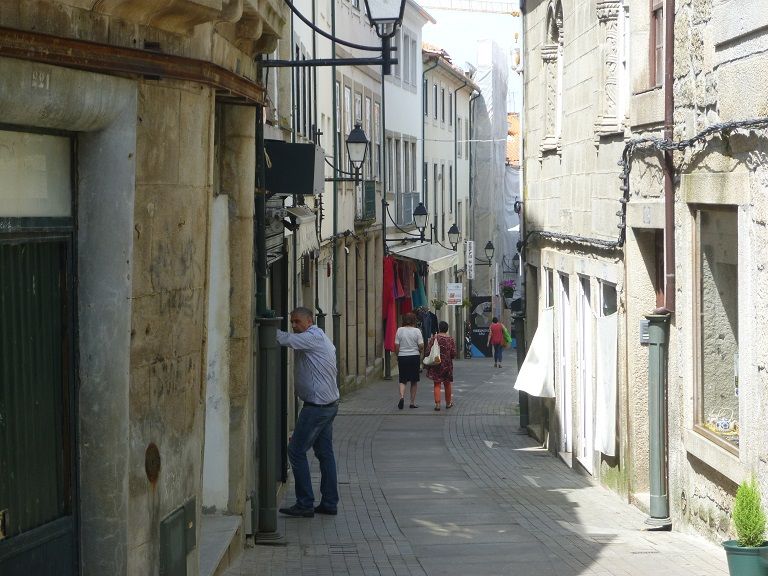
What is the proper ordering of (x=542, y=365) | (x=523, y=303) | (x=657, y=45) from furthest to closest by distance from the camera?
1. (x=523, y=303)
2. (x=542, y=365)
3. (x=657, y=45)

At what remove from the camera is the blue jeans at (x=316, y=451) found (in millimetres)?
11008

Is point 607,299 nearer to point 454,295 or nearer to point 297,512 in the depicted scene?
point 297,512

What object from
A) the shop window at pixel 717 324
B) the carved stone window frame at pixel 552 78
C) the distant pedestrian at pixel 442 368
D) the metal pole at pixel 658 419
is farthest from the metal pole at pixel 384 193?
the shop window at pixel 717 324

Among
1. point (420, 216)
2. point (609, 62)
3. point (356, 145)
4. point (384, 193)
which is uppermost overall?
point (609, 62)

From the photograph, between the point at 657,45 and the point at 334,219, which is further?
the point at 334,219

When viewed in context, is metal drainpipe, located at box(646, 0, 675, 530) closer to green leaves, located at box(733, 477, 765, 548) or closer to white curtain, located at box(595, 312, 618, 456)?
white curtain, located at box(595, 312, 618, 456)

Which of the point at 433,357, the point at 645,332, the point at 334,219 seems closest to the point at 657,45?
the point at 645,332

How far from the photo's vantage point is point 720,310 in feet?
32.6

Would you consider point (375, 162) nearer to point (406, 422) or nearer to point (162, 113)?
point (406, 422)

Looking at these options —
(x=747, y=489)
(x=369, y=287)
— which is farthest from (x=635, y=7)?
(x=369, y=287)

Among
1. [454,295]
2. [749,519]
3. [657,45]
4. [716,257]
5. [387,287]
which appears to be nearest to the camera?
[749,519]

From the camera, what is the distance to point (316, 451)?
1134cm

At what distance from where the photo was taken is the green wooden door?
5434mm

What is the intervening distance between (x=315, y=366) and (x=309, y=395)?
10.1 inches
